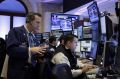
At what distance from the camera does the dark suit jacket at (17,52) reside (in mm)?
2604

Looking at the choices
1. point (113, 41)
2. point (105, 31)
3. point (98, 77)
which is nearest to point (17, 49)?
point (98, 77)

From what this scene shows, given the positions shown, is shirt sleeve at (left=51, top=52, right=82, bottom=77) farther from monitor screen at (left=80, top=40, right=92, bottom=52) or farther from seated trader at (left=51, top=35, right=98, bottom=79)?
monitor screen at (left=80, top=40, right=92, bottom=52)

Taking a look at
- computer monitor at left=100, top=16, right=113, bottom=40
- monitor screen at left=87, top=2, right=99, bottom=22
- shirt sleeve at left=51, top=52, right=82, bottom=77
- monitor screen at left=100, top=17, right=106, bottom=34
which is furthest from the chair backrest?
monitor screen at left=87, top=2, right=99, bottom=22

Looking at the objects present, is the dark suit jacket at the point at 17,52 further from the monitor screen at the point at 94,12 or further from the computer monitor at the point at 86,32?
the computer monitor at the point at 86,32

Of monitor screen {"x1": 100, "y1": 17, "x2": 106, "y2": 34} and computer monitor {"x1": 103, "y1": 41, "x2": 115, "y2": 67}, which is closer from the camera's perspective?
computer monitor {"x1": 103, "y1": 41, "x2": 115, "y2": 67}

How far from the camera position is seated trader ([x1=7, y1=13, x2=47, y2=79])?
2.60m

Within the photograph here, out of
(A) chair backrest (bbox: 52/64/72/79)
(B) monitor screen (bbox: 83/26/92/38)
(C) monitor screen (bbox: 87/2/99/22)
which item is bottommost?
(A) chair backrest (bbox: 52/64/72/79)

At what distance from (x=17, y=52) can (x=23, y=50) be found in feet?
0.20

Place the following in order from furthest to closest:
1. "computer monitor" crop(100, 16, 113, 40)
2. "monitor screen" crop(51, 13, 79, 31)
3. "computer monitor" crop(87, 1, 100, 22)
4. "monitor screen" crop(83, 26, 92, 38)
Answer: "monitor screen" crop(51, 13, 79, 31)
"monitor screen" crop(83, 26, 92, 38)
"computer monitor" crop(87, 1, 100, 22)
"computer monitor" crop(100, 16, 113, 40)

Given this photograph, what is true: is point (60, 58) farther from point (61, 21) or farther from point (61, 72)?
point (61, 21)

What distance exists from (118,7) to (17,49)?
1136 mm

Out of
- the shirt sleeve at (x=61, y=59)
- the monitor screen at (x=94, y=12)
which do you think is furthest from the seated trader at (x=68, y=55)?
the monitor screen at (x=94, y=12)

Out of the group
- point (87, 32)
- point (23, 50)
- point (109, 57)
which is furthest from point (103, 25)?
point (87, 32)

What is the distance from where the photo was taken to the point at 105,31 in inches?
132
